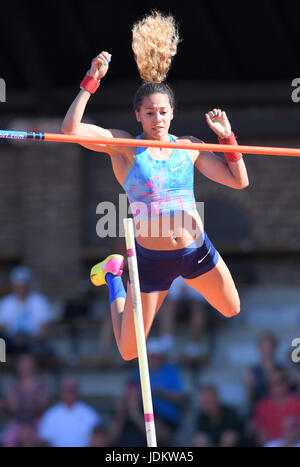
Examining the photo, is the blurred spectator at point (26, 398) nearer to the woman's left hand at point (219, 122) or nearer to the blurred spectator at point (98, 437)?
the blurred spectator at point (98, 437)

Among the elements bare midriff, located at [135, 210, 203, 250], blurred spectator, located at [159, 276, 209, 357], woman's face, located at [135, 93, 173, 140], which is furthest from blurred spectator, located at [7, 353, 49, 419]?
woman's face, located at [135, 93, 173, 140]

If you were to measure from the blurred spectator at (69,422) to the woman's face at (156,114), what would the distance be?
4.01 m

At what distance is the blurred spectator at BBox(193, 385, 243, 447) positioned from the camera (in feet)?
27.0

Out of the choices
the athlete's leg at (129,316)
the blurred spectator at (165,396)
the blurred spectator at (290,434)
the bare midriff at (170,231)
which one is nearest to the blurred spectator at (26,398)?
the blurred spectator at (165,396)

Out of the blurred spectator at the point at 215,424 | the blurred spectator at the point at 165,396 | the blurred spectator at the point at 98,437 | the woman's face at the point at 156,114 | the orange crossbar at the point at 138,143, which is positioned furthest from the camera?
the blurred spectator at the point at 165,396

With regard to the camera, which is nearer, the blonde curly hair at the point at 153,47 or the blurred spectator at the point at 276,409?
the blonde curly hair at the point at 153,47

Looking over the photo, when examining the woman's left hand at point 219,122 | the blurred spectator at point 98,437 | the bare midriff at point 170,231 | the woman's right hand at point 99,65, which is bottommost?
the blurred spectator at point 98,437

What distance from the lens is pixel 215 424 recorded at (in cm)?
835

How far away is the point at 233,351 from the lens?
989 centimetres

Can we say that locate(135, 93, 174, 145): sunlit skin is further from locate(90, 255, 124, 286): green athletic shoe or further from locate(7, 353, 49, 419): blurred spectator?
locate(7, 353, 49, 419): blurred spectator

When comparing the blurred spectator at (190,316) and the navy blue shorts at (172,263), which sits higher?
the blurred spectator at (190,316)

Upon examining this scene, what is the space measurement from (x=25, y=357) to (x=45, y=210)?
258 cm

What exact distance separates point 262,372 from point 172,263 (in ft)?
11.8

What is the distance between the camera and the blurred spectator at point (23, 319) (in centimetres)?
987
